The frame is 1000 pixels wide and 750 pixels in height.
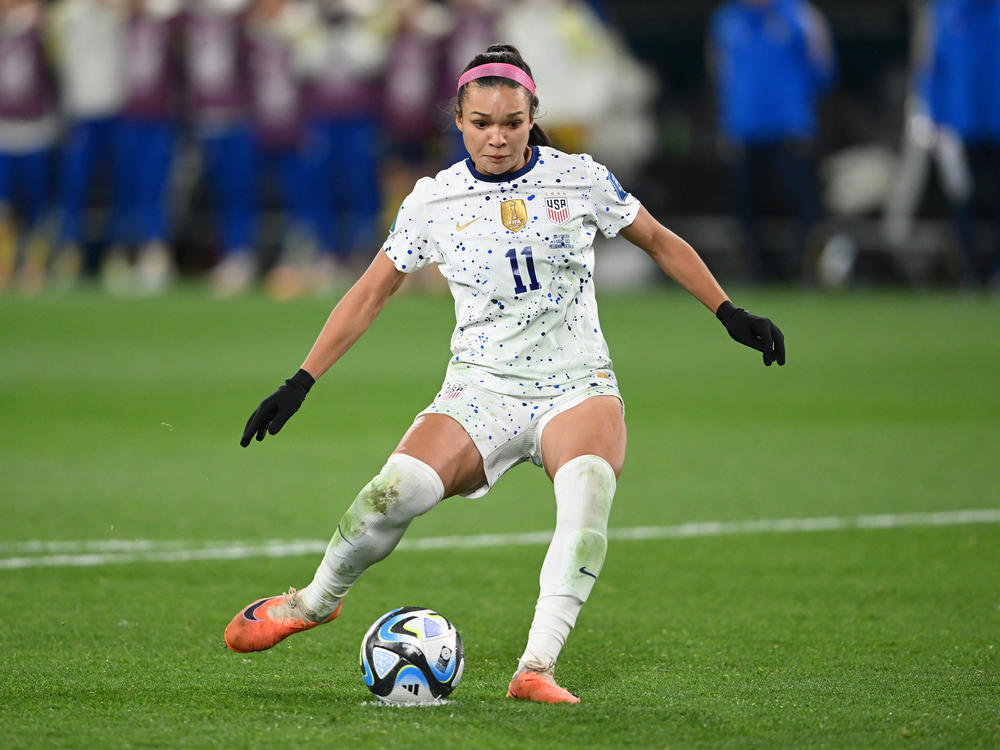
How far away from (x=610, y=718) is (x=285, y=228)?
56.5 ft

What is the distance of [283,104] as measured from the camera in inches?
739

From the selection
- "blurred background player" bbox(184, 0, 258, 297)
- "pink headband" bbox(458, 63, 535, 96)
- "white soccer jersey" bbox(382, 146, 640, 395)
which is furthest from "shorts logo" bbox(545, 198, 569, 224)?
"blurred background player" bbox(184, 0, 258, 297)

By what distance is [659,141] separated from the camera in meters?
22.1

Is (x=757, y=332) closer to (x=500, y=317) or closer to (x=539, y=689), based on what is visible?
(x=500, y=317)

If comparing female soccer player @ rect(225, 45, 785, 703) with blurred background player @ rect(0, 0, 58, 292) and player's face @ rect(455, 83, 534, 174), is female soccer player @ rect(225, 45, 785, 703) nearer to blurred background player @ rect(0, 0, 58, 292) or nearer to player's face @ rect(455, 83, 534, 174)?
player's face @ rect(455, 83, 534, 174)

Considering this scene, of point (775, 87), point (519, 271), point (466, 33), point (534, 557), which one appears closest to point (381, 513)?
point (519, 271)

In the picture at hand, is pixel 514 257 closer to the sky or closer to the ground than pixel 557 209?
closer to the ground

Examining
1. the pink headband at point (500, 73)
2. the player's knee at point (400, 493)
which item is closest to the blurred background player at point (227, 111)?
the pink headband at point (500, 73)

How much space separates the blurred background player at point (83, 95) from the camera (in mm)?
18828

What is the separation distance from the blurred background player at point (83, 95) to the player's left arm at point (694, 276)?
1469cm

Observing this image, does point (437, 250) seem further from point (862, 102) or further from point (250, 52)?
point (862, 102)

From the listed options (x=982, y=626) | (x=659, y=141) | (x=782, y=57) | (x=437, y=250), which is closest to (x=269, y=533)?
(x=437, y=250)

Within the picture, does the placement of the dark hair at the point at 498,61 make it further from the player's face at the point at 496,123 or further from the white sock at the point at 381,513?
the white sock at the point at 381,513

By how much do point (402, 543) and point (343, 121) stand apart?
12228mm
